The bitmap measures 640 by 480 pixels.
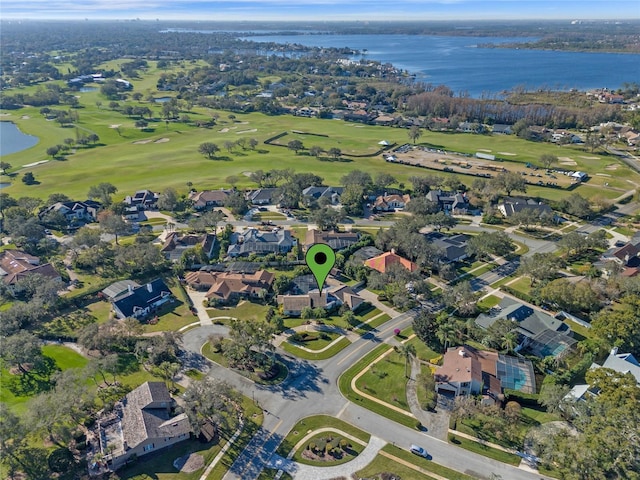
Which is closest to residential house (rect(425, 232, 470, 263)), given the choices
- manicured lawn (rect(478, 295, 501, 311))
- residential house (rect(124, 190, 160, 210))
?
manicured lawn (rect(478, 295, 501, 311))

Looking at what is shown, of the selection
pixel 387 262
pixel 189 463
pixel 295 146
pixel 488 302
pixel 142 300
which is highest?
pixel 295 146

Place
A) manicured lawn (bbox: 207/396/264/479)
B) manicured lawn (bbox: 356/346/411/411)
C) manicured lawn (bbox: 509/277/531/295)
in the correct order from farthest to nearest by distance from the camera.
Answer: manicured lawn (bbox: 509/277/531/295) < manicured lawn (bbox: 356/346/411/411) < manicured lawn (bbox: 207/396/264/479)

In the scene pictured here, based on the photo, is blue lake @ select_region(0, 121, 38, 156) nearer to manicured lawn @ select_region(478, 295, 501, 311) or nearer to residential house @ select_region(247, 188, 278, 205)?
residential house @ select_region(247, 188, 278, 205)

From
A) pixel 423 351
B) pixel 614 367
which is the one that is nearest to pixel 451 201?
pixel 423 351

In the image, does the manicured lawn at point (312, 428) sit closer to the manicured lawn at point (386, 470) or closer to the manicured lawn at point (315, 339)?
the manicured lawn at point (386, 470)

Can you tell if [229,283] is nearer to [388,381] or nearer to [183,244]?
[183,244]

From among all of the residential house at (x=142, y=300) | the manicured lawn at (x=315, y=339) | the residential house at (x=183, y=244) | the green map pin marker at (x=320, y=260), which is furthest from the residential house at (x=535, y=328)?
the residential house at (x=183, y=244)
